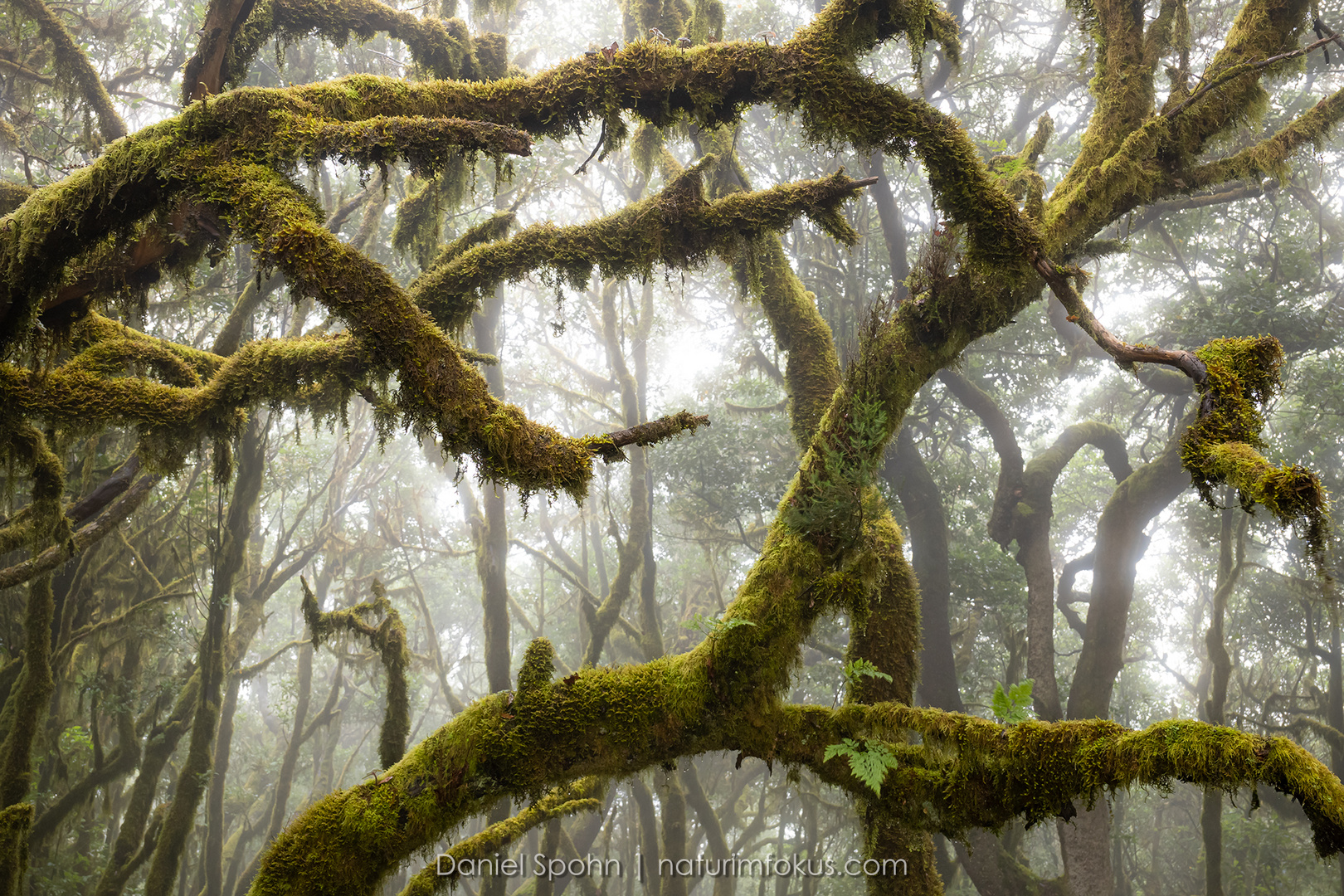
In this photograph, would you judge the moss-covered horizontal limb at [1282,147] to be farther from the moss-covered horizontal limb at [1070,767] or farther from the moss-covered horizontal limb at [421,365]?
the moss-covered horizontal limb at [421,365]

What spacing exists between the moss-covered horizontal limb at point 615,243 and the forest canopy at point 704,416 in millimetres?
40

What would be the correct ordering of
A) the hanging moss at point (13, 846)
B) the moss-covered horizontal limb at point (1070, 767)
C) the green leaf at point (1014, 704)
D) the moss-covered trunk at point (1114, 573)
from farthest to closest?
the moss-covered trunk at point (1114, 573) → the hanging moss at point (13, 846) → the green leaf at point (1014, 704) → the moss-covered horizontal limb at point (1070, 767)

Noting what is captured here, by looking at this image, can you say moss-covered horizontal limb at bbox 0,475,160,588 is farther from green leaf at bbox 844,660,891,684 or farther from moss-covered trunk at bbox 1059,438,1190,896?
moss-covered trunk at bbox 1059,438,1190,896

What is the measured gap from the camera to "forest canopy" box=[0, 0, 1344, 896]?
3.60 metres

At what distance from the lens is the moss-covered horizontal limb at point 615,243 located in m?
6.61

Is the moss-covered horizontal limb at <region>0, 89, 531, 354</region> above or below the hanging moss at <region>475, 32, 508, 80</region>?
below

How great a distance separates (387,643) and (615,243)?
4352 millimetres

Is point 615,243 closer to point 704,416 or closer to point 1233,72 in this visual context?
point 704,416

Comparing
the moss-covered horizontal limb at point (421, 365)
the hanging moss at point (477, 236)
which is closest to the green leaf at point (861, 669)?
the moss-covered horizontal limb at point (421, 365)

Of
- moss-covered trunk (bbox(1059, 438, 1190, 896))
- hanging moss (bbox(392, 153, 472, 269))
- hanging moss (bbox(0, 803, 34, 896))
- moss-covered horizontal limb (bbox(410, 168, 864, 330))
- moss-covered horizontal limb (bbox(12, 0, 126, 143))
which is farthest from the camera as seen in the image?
moss-covered trunk (bbox(1059, 438, 1190, 896))

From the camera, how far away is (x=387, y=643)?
6.82m

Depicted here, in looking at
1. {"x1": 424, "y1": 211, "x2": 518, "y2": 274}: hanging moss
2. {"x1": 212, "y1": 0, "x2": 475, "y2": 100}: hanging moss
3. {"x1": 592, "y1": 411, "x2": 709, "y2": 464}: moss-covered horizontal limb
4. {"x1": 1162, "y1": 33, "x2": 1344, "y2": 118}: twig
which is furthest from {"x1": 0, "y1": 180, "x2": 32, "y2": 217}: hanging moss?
{"x1": 1162, "y1": 33, "x2": 1344, "y2": 118}: twig

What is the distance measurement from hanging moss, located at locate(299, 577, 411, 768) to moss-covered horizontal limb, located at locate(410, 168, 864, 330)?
2940 millimetres

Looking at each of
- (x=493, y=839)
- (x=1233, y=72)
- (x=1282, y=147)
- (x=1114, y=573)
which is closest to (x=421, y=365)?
(x=493, y=839)
